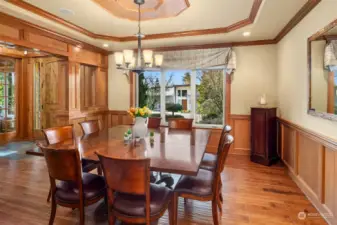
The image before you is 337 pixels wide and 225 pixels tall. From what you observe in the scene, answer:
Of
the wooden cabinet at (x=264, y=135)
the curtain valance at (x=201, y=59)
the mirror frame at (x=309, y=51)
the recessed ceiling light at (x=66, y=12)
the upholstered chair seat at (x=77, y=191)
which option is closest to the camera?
the upholstered chair seat at (x=77, y=191)

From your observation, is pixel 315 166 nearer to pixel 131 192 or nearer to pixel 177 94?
pixel 131 192

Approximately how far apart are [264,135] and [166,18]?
272 cm

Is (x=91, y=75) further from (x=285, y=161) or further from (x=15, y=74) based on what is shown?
(x=285, y=161)

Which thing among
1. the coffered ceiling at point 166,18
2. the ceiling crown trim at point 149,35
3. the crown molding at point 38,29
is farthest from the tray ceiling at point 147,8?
the crown molding at point 38,29

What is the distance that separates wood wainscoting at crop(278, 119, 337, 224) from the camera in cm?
215

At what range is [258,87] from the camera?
14.6 ft

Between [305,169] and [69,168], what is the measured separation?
2895mm

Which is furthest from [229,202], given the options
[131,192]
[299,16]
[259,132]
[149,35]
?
[149,35]

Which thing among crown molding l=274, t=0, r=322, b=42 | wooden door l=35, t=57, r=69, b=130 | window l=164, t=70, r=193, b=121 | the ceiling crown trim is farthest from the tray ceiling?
wooden door l=35, t=57, r=69, b=130

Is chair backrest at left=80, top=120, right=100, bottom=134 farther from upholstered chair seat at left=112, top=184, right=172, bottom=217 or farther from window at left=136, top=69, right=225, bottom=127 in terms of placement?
window at left=136, top=69, right=225, bottom=127

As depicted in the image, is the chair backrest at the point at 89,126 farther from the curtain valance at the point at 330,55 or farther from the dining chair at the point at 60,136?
the curtain valance at the point at 330,55

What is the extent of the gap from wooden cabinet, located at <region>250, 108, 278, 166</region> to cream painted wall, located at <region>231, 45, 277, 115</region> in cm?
49

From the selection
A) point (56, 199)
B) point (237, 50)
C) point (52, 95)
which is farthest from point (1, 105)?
point (237, 50)

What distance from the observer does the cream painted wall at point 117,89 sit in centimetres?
543
